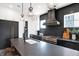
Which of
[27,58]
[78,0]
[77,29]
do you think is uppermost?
[78,0]

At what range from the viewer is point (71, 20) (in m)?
A: 4.27

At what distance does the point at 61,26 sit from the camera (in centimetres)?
477

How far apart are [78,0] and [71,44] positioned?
2587 millimetres

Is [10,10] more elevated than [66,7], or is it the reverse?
[66,7]

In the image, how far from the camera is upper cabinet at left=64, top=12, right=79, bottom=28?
401cm

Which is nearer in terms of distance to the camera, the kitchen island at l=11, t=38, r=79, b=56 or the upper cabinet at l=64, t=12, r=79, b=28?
the kitchen island at l=11, t=38, r=79, b=56

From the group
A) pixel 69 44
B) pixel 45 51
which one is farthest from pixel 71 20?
pixel 45 51

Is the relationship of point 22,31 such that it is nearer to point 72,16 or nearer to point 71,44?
point 71,44

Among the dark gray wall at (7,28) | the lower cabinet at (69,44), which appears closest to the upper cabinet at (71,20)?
the lower cabinet at (69,44)

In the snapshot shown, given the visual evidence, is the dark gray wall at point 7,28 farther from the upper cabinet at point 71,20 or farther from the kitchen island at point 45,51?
the upper cabinet at point 71,20

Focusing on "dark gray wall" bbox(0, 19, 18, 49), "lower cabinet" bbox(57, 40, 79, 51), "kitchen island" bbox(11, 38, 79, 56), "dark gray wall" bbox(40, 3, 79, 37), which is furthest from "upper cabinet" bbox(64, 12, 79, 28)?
"dark gray wall" bbox(0, 19, 18, 49)

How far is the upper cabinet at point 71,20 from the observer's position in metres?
4.01

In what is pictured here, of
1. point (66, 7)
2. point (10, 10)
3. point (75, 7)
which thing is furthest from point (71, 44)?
point (10, 10)

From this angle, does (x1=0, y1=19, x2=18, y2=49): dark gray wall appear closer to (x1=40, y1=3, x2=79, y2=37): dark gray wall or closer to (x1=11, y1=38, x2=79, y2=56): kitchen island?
(x1=11, y1=38, x2=79, y2=56): kitchen island
